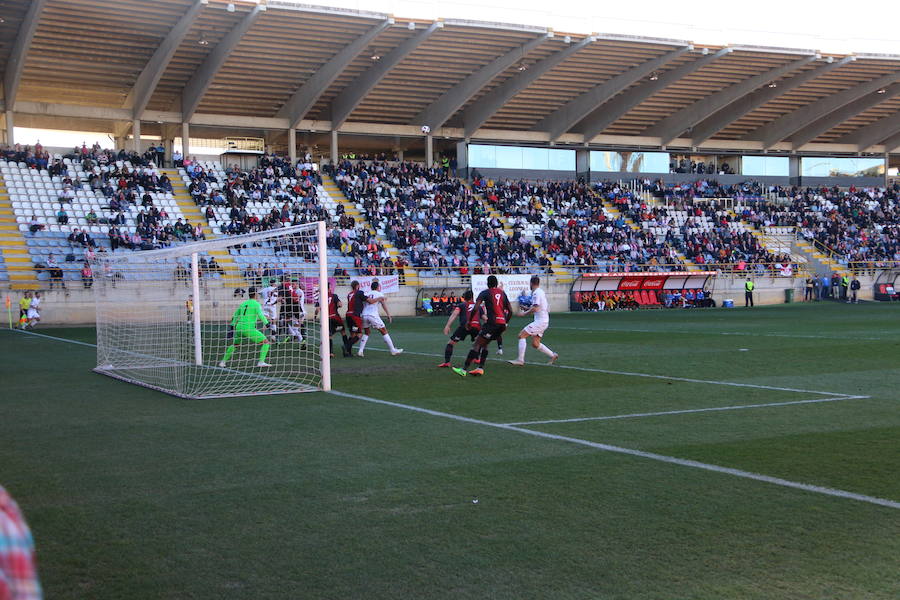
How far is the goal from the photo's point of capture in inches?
542

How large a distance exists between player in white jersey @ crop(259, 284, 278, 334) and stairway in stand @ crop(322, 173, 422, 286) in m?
23.0

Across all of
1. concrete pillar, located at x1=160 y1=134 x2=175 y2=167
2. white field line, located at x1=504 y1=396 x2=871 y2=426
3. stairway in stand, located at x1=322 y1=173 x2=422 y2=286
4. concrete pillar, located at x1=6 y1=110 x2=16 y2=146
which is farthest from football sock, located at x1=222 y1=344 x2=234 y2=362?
concrete pillar, located at x1=160 y1=134 x2=175 y2=167

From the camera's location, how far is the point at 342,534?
18.0ft

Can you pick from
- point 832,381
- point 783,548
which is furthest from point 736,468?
point 832,381

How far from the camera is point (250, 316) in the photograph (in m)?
15.9

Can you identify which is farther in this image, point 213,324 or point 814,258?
point 814,258

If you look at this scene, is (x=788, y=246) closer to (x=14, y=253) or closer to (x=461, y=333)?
(x=14, y=253)

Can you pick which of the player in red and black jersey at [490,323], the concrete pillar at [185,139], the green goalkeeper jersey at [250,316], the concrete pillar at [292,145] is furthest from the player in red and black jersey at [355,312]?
the concrete pillar at [292,145]

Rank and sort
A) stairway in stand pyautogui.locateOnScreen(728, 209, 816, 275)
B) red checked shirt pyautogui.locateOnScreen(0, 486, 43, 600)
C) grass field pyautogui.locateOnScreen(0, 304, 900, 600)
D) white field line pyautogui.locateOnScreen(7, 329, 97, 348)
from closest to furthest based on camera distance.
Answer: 1. red checked shirt pyautogui.locateOnScreen(0, 486, 43, 600)
2. grass field pyautogui.locateOnScreen(0, 304, 900, 600)
3. white field line pyautogui.locateOnScreen(7, 329, 97, 348)
4. stairway in stand pyautogui.locateOnScreen(728, 209, 816, 275)

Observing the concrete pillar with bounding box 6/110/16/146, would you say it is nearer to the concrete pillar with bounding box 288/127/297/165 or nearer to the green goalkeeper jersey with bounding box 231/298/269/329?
the concrete pillar with bounding box 288/127/297/165

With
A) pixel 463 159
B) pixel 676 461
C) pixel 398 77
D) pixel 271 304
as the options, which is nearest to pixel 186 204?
pixel 398 77

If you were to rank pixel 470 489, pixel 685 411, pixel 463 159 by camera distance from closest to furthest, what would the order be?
pixel 470 489 → pixel 685 411 → pixel 463 159

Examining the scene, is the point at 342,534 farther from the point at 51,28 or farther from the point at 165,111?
the point at 165,111

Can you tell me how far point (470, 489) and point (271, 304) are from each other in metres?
10.2
